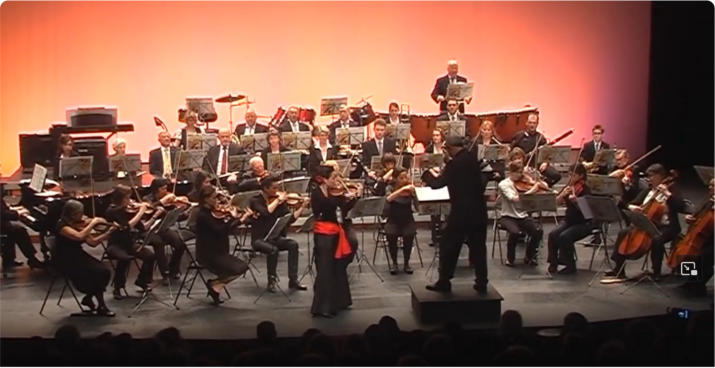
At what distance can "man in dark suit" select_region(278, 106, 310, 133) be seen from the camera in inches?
573

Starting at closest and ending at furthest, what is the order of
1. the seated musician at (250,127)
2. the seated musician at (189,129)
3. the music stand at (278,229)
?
the music stand at (278,229)
the seated musician at (189,129)
the seated musician at (250,127)

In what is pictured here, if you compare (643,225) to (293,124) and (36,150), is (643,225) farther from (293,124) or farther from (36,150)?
(36,150)

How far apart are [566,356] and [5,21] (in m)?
12.6

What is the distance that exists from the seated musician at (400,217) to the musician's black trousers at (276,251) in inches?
47.4

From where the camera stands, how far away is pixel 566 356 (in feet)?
23.1

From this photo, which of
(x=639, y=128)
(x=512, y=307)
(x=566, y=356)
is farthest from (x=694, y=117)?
(x=566, y=356)

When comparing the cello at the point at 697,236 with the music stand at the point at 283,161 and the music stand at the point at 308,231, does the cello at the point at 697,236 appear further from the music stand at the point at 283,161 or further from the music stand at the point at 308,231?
the music stand at the point at 283,161

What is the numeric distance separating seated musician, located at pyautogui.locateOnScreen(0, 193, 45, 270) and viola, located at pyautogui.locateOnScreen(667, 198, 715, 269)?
280 inches

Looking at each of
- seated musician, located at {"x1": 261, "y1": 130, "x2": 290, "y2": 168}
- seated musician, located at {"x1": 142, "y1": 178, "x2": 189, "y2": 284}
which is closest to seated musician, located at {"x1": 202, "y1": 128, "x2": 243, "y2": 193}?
seated musician, located at {"x1": 261, "y1": 130, "x2": 290, "y2": 168}

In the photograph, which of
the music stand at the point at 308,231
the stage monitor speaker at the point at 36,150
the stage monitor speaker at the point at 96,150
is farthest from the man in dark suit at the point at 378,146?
the stage monitor speaker at the point at 36,150

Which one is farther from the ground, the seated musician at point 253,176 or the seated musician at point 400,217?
the seated musician at point 253,176

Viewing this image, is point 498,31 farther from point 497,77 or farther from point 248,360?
point 248,360

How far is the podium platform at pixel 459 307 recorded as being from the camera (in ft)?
31.3

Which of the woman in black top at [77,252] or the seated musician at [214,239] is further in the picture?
the seated musician at [214,239]
